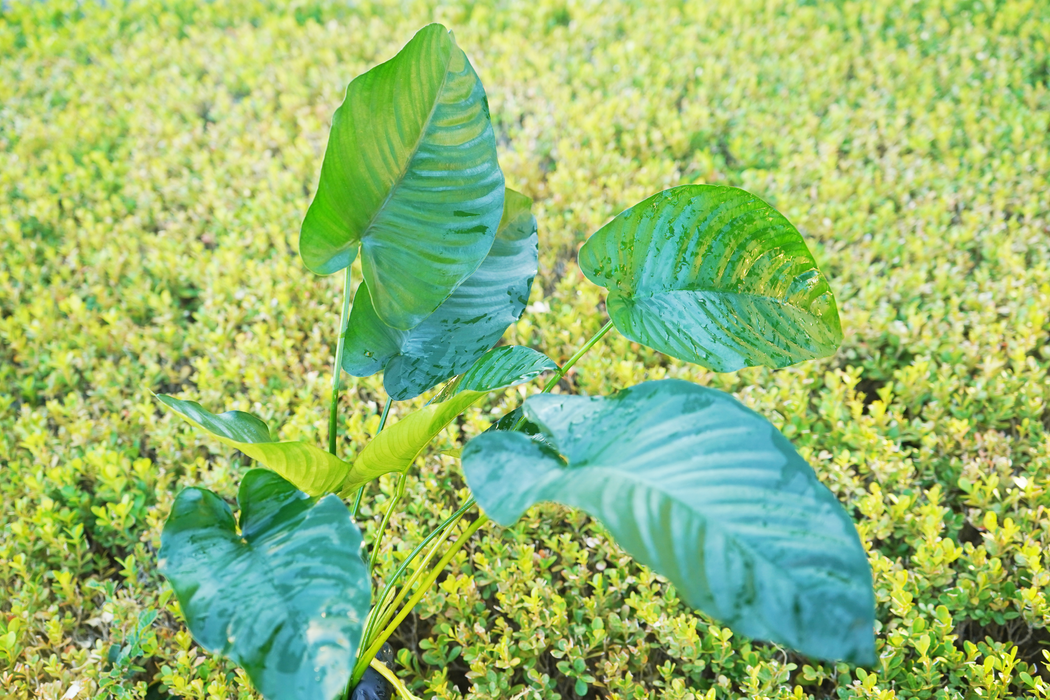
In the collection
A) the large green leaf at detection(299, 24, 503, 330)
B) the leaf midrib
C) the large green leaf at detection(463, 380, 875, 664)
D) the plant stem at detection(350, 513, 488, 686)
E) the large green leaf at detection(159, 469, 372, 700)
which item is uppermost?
the large green leaf at detection(299, 24, 503, 330)

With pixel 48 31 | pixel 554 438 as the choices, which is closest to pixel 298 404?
pixel 554 438

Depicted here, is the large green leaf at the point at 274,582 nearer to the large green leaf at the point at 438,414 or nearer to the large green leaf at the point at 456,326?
the large green leaf at the point at 438,414

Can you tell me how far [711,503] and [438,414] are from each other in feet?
1.13

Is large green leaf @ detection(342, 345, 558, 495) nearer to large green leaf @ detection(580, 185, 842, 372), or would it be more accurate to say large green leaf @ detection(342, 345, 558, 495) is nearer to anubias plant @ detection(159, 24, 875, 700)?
anubias plant @ detection(159, 24, 875, 700)

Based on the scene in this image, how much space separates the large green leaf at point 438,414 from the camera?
0.93m

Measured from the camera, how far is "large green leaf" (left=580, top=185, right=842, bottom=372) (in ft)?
3.59

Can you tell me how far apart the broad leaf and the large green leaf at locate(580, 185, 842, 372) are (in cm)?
46

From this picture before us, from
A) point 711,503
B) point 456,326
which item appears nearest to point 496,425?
point 456,326

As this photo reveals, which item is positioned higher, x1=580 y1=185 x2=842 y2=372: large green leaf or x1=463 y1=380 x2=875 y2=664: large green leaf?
x1=580 y1=185 x2=842 y2=372: large green leaf

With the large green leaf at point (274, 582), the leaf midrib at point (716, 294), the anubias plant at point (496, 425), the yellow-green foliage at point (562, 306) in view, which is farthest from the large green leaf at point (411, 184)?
the yellow-green foliage at point (562, 306)

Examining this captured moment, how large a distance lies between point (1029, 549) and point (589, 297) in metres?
1.19

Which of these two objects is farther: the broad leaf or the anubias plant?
the broad leaf

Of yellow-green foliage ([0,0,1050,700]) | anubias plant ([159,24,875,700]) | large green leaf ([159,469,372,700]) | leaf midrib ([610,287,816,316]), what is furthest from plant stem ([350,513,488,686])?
leaf midrib ([610,287,816,316])

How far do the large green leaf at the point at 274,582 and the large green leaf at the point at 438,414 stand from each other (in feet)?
0.30
